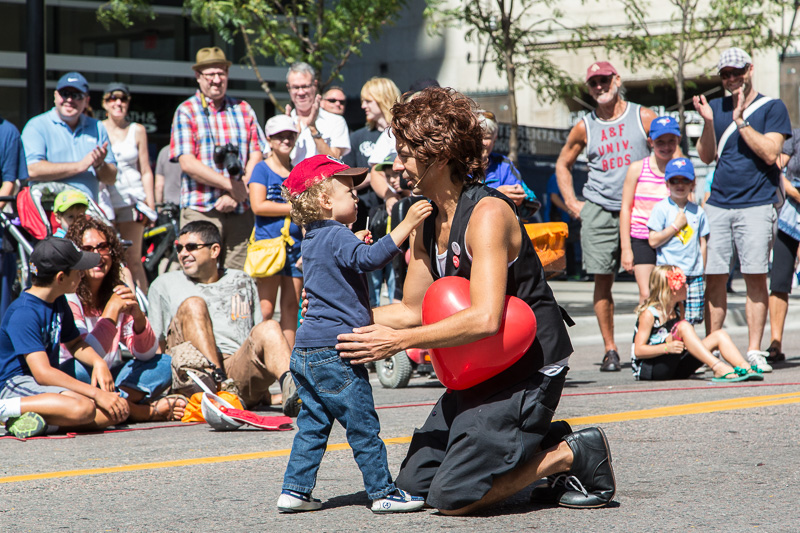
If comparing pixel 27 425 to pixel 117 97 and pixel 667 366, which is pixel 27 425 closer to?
pixel 667 366

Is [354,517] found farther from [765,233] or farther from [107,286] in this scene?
[765,233]

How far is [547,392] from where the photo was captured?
151 inches

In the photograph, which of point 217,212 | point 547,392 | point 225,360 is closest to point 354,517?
point 547,392

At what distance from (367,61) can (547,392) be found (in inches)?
1042

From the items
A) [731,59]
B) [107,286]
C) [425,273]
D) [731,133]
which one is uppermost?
[731,59]

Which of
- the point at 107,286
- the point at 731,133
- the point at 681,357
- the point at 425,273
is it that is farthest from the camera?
the point at 731,133

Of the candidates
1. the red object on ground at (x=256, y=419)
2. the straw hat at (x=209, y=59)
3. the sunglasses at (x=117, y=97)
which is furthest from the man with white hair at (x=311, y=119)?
the red object on ground at (x=256, y=419)

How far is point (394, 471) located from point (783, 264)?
5191 mm

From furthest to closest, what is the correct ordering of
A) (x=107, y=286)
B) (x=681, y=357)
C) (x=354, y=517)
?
(x=681, y=357)
(x=107, y=286)
(x=354, y=517)

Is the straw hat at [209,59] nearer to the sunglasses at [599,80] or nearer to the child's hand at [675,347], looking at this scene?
the sunglasses at [599,80]

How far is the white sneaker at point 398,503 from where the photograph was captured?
378 centimetres

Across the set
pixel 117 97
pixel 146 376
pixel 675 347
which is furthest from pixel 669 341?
pixel 117 97

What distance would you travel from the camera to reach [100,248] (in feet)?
20.4

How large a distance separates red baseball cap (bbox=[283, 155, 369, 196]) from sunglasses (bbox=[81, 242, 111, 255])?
2447mm
